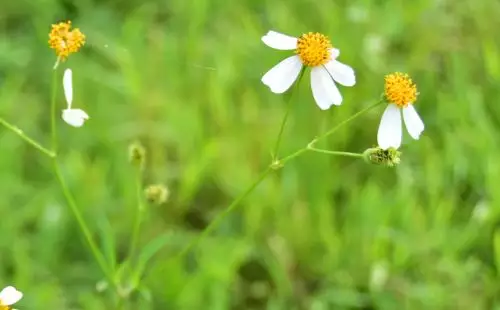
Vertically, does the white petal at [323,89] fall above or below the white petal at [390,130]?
above

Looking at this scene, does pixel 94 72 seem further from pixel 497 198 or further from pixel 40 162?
pixel 497 198

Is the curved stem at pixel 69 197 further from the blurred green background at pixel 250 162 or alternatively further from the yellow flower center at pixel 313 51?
the yellow flower center at pixel 313 51

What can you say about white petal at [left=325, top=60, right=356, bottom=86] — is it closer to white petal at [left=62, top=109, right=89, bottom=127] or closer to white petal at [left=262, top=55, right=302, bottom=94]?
white petal at [left=262, top=55, right=302, bottom=94]

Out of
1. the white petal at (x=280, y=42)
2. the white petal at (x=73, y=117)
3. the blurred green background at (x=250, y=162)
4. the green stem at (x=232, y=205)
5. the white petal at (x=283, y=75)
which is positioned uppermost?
the blurred green background at (x=250, y=162)

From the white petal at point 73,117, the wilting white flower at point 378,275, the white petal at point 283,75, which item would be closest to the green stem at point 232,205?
the white petal at point 283,75

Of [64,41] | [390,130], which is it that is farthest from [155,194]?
[390,130]

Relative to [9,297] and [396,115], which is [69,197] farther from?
[396,115]
